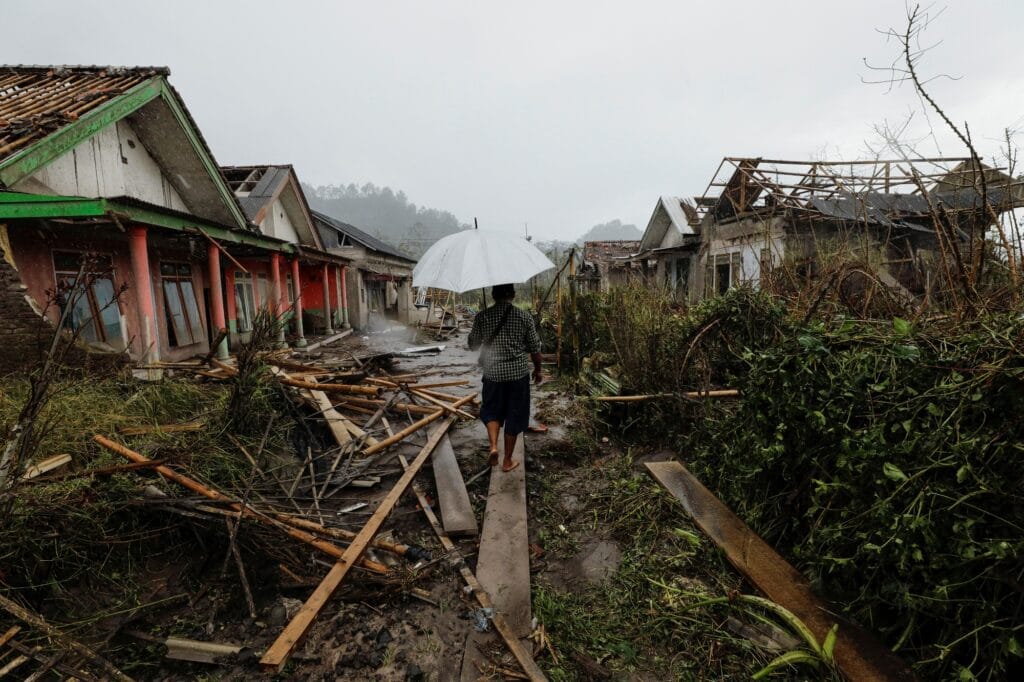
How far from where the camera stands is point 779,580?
2.50m

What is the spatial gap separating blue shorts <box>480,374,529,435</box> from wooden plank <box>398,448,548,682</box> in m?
0.97

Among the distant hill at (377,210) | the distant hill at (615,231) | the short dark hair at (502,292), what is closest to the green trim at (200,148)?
the short dark hair at (502,292)

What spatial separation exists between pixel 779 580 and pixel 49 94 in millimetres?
11939

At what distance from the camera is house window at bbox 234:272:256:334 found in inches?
508

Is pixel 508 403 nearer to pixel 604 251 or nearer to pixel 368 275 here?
pixel 368 275

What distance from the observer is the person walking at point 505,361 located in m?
4.05

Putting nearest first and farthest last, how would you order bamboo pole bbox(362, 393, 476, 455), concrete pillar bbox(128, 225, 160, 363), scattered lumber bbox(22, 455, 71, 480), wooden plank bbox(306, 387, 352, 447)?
scattered lumber bbox(22, 455, 71, 480)
bamboo pole bbox(362, 393, 476, 455)
wooden plank bbox(306, 387, 352, 447)
concrete pillar bbox(128, 225, 160, 363)

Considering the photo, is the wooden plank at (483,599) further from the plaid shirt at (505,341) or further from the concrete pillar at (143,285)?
the concrete pillar at (143,285)

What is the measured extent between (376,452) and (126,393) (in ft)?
10.7

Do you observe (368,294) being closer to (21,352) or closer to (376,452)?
(21,352)

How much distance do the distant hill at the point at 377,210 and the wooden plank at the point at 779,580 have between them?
257 ft

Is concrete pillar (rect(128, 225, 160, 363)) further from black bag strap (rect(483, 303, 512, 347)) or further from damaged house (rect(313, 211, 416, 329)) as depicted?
damaged house (rect(313, 211, 416, 329))

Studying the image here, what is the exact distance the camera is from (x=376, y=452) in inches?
189

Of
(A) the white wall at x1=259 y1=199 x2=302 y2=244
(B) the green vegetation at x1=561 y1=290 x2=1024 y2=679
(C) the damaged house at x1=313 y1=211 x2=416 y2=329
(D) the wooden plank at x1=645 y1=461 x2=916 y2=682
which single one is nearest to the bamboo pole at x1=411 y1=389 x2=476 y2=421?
(D) the wooden plank at x1=645 y1=461 x2=916 y2=682
